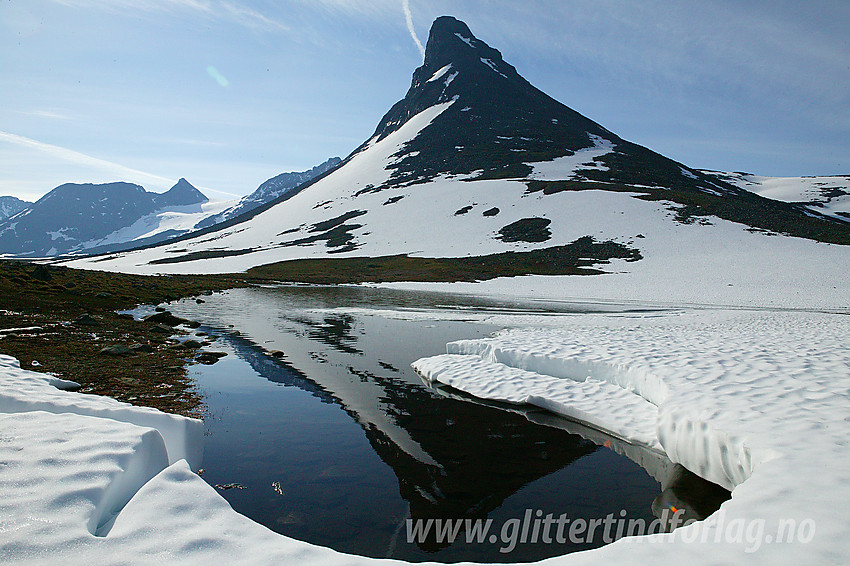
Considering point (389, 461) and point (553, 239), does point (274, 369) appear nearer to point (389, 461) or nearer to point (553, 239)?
point (389, 461)

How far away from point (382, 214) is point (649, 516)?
126 metres

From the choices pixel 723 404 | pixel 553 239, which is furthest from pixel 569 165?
pixel 723 404

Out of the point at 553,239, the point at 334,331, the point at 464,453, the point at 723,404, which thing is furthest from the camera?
the point at 553,239

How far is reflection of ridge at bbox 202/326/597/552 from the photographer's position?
7.89 m

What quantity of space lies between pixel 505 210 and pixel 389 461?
342 ft

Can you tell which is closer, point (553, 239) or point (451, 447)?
point (451, 447)

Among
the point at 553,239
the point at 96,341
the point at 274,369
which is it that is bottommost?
the point at 274,369

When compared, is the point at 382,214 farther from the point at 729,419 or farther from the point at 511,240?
the point at 729,419

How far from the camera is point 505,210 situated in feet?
358

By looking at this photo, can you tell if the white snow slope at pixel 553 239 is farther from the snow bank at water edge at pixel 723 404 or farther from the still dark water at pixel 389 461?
the still dark water at pixel 389 461

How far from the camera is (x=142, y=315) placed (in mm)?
29188

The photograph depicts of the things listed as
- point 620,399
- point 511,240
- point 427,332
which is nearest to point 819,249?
point 511,240

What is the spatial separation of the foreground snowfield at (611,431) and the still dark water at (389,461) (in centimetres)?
107

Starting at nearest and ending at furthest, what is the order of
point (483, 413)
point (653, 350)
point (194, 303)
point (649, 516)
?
point (649, 516) → point (483, 413) → point (653, 350) → point (194, 303)
